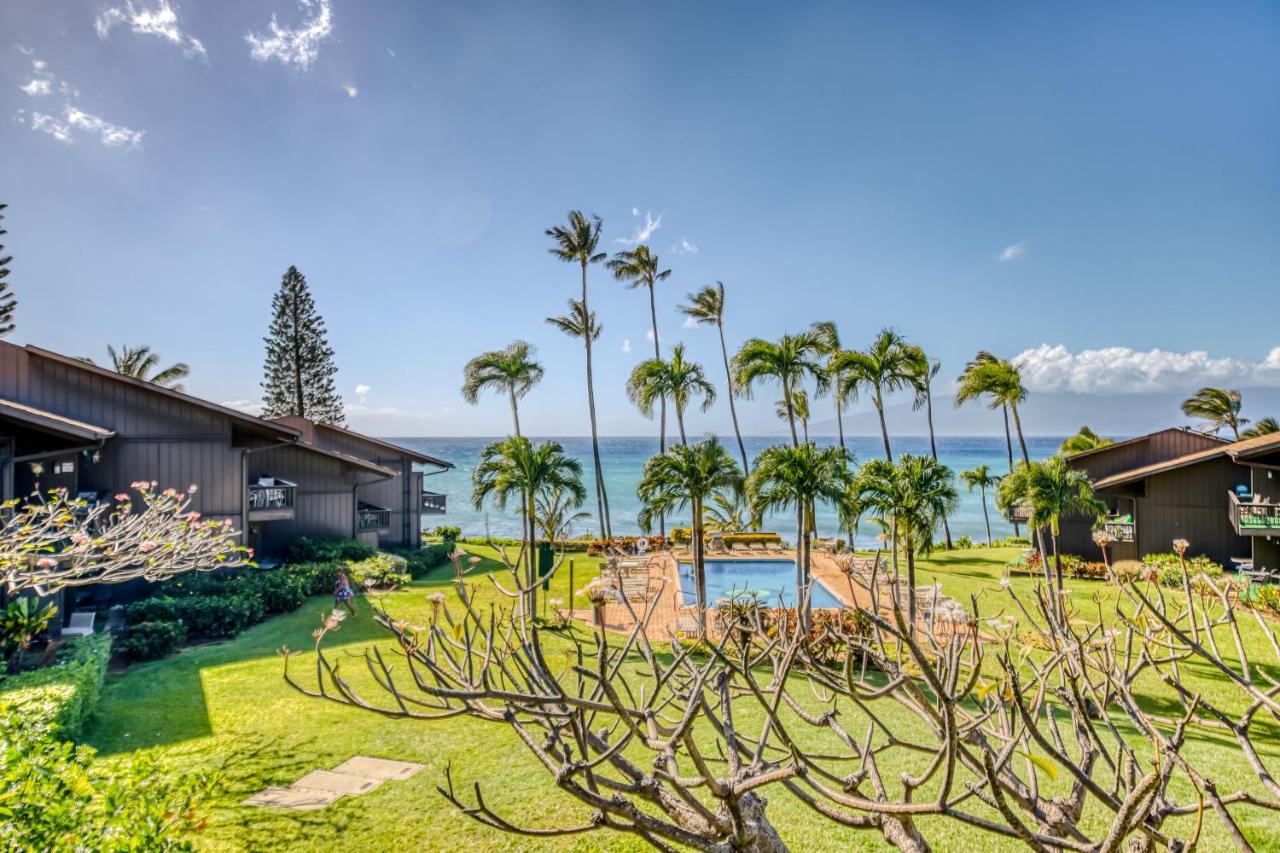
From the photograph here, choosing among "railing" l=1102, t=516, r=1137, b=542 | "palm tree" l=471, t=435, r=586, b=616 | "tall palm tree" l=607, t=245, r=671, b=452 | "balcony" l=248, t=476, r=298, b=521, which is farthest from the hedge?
"railing" l=1102, t=516, r=1137, b=542

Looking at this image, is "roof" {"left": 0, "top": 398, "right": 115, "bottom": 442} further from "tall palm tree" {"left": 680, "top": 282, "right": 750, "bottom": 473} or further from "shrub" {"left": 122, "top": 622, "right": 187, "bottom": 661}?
"tall palm tree" {"left": 680, "top": 282, "right": 750, "bottom": 473}

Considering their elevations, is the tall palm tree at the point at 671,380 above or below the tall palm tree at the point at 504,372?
below

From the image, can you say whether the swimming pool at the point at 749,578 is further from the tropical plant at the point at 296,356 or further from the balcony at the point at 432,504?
the tropical plant at the point at 296,356

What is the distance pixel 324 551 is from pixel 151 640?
7.56 m

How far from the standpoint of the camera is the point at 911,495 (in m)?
12.5

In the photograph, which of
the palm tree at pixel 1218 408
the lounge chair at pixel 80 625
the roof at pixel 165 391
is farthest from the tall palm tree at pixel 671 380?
the palm tree at pixel 1218 408

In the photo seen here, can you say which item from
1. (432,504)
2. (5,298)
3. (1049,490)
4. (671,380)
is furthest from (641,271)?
(5,298)

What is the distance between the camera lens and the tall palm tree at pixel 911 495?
41.1 ft

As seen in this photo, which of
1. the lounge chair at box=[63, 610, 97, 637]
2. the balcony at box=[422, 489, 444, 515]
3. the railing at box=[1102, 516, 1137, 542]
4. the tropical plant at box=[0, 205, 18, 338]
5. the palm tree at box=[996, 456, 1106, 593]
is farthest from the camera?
the balcony at box=[422, 489, 444, 515]

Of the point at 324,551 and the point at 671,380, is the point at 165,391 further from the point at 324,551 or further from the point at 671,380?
the point at 671,380

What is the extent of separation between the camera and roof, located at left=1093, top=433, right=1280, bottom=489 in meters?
16.1

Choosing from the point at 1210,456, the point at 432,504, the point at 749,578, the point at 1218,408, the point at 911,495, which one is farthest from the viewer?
the point at 1218,408

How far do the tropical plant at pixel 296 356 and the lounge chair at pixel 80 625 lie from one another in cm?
2398

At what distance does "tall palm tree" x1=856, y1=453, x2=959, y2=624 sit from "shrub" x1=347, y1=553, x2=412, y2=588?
12484 mm
